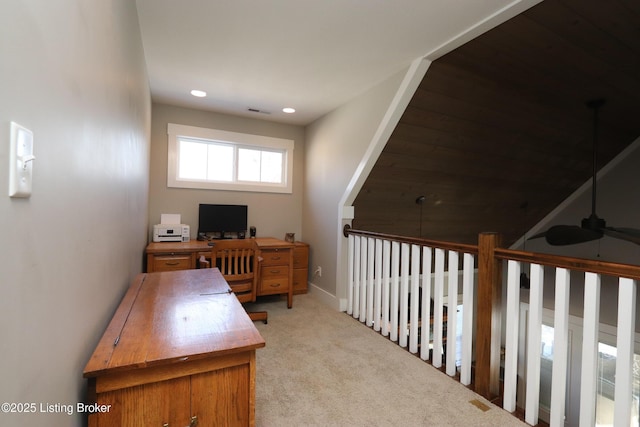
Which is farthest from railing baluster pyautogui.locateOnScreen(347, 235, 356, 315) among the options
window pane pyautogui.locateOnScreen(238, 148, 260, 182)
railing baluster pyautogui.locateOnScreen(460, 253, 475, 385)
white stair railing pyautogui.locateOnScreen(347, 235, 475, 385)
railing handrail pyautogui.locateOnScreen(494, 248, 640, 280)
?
window pane pyautogui.locateOnScreen(238, 148, 260, 182)

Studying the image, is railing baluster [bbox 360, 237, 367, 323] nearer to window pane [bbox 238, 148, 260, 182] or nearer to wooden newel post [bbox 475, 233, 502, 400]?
wooden newel post [bbox 475, 233, 502, 400]

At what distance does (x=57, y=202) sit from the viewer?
777mm

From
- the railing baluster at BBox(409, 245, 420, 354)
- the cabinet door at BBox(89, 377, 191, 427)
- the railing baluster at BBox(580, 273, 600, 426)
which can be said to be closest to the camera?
the cabinet door at BBox(89, 377, 191, 427)

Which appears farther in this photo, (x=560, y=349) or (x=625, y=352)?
(x=560, y=349)

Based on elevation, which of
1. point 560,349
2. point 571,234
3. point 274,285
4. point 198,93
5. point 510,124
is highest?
point 198,93

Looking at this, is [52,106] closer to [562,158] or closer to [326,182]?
[326,182]

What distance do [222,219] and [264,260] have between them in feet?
3.04

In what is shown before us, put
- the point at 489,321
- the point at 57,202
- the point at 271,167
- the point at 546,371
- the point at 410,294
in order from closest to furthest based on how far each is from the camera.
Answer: the point at 57,202 → the point at 489,321 → the point at 410,294 → the point at 546,371 → the point at 271,167

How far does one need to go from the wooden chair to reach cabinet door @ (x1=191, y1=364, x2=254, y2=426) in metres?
1.83

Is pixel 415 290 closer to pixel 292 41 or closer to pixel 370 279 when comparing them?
pixel 370 279

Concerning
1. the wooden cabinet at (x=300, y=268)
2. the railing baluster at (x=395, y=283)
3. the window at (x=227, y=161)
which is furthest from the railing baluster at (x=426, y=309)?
the window at (x=227, y=161)

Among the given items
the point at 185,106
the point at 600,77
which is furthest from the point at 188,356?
the point at 600,77

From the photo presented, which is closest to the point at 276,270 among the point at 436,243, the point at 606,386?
the point at 436,243

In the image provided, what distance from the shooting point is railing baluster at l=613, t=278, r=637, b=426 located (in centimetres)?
124
